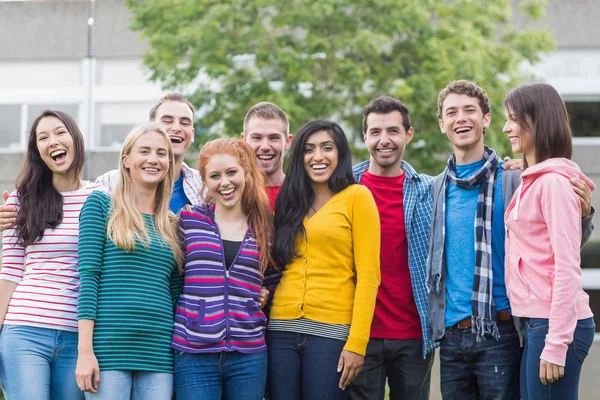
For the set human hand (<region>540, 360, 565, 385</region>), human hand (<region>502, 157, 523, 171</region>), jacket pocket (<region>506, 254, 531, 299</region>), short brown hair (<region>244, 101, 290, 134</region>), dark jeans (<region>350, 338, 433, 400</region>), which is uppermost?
short brown hair (<region>244, 101, 290, 134</region>)

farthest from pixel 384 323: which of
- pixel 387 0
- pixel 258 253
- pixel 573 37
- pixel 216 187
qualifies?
pixel 573 37

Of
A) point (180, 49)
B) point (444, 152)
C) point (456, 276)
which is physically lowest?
point (456, 276)

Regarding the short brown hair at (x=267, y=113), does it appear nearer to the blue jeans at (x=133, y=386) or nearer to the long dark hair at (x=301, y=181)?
the long dark hair at (x=301, y=181)

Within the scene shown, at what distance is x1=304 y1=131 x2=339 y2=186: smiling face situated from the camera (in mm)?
3936

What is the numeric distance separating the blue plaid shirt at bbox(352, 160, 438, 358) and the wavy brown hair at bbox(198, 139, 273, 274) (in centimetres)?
83

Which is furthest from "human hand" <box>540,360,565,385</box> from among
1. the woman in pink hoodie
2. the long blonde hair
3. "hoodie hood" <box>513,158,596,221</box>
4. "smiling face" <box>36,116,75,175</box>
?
"smiling face" <box>36,116,75,175</box>

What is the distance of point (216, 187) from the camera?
3.83 m

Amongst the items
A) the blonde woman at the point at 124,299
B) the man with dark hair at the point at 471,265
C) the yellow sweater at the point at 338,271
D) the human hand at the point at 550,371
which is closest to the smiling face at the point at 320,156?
the yellow sweater at the point at 338,271

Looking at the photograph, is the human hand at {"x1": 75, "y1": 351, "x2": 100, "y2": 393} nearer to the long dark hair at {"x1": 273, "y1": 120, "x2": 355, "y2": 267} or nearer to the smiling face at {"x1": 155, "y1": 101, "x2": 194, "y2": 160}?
the long dark hair at {"x1": 273, "y1": 120, "x2": 355, "y2": 267}

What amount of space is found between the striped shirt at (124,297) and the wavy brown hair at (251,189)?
1.59 feet

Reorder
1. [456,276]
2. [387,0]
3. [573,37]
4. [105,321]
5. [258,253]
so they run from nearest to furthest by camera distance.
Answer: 1. [105,321]
2. [258,253]
3. [456,276]
4. [387,0]
5. [573,37]

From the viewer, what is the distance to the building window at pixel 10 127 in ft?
58.1

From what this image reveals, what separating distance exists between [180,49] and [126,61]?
16.6ft

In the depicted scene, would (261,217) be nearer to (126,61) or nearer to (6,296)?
(6,296)
